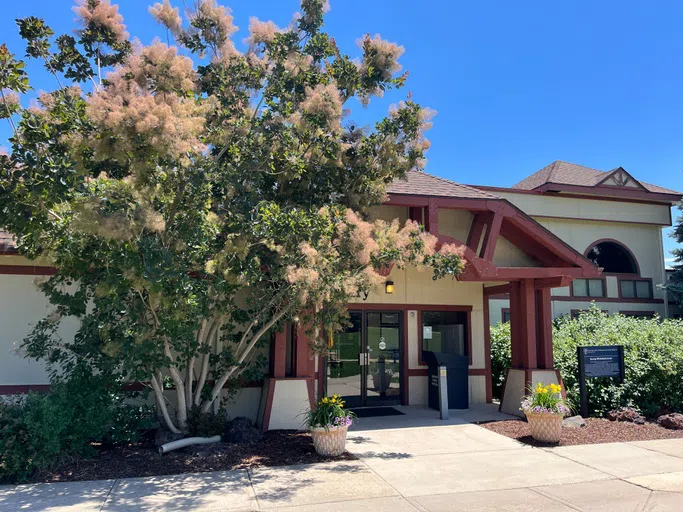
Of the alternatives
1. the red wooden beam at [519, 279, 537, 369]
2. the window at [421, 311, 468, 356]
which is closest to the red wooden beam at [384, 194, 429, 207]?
the red wooden beam at [519, 279, 537, 369]

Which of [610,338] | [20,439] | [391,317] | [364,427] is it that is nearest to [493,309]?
[610,338]

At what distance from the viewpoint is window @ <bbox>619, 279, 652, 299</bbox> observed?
20.4 metres

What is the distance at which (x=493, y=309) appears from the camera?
715 inches

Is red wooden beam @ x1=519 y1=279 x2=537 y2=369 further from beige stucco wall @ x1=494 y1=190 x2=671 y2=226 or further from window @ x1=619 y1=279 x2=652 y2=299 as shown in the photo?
window @ x1=619 y1=279 x2=652 y2=299

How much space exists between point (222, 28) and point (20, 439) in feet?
21.6

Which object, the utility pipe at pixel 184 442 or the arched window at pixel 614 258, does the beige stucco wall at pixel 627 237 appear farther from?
the utility pipe at pixel 184 442

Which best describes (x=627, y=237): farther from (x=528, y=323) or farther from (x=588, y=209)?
(x=528, y=323)

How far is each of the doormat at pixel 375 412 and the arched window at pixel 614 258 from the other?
13238 mm

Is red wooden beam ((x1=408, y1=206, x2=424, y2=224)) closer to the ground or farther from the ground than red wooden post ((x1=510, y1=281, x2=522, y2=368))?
farther from the ground

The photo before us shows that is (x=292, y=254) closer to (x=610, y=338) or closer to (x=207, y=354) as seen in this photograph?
(x=207, y=354)

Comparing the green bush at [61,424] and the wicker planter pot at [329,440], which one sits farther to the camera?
the wicker planter pot at [329,440]

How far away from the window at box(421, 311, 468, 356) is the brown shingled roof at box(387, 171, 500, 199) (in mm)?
3128

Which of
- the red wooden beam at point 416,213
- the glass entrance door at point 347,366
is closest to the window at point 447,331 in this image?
the glass entrance door at point 347,366

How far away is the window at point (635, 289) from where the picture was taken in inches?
804
